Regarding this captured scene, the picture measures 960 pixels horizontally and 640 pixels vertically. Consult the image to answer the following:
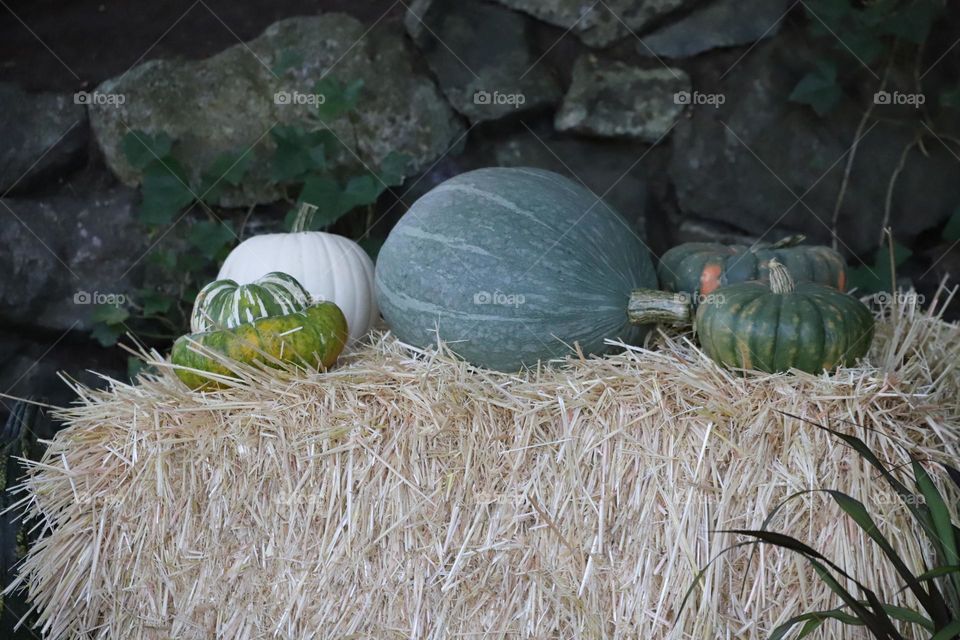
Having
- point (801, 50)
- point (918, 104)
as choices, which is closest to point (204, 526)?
point (801, 50)

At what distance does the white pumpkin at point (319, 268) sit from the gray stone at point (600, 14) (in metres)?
1.12

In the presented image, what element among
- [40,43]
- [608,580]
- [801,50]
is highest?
[40,43]

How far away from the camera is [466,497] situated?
1.65 metres

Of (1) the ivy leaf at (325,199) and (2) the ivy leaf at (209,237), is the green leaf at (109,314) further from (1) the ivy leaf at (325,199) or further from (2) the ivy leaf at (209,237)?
(1) the ivy leaf at (325,199)

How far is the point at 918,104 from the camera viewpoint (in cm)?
289

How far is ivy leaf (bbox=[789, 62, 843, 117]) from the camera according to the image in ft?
9.18

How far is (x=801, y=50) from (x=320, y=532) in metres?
2.23

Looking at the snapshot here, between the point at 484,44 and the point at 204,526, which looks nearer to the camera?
the point at 204,526

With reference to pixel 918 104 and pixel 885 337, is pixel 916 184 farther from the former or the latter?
pixel 885 337

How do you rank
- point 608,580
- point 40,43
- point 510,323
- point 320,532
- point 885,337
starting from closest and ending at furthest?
point 608,580 < point 320,532 < point 510,323 < point 885,337 < point 40,43

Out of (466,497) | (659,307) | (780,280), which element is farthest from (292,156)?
(780,280)

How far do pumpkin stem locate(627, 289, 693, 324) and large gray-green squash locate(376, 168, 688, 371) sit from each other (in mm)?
39

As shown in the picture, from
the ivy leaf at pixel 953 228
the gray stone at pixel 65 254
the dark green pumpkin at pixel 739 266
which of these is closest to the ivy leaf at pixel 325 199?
the gray stone at pixel 65 254

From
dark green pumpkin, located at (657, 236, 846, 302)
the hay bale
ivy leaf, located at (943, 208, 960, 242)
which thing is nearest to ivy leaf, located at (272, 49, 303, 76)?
the hay bale
